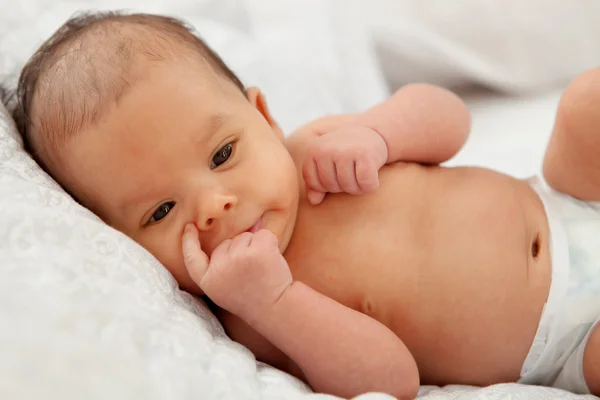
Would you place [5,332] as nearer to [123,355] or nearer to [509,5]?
[123,355]

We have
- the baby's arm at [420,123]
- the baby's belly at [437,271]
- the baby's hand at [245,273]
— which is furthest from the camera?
the baby's arm at [420,123]

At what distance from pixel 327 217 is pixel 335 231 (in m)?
0.03

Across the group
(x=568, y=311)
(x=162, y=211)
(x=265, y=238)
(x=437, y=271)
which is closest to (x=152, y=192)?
(x=162, y=211)

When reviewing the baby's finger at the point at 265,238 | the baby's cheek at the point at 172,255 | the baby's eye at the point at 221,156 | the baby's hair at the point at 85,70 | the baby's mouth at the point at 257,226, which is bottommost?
the baby's cheek at the point at 172,255

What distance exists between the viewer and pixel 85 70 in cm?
80

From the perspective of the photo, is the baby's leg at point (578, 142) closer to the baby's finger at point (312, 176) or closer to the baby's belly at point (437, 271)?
the baby's belly at point (437, 271)

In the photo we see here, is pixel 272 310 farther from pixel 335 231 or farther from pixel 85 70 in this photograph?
pixel 85 70

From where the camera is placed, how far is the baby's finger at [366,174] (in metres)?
0.88

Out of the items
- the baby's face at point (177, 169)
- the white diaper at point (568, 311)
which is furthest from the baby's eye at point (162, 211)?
the white diaper at point (568, 311)

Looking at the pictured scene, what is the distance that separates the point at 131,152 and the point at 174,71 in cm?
12

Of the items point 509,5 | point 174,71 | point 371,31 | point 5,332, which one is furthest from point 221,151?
point 509,5

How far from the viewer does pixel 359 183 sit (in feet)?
2.92

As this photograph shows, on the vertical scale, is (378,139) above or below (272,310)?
above

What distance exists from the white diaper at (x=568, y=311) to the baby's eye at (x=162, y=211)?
1.62 ft
